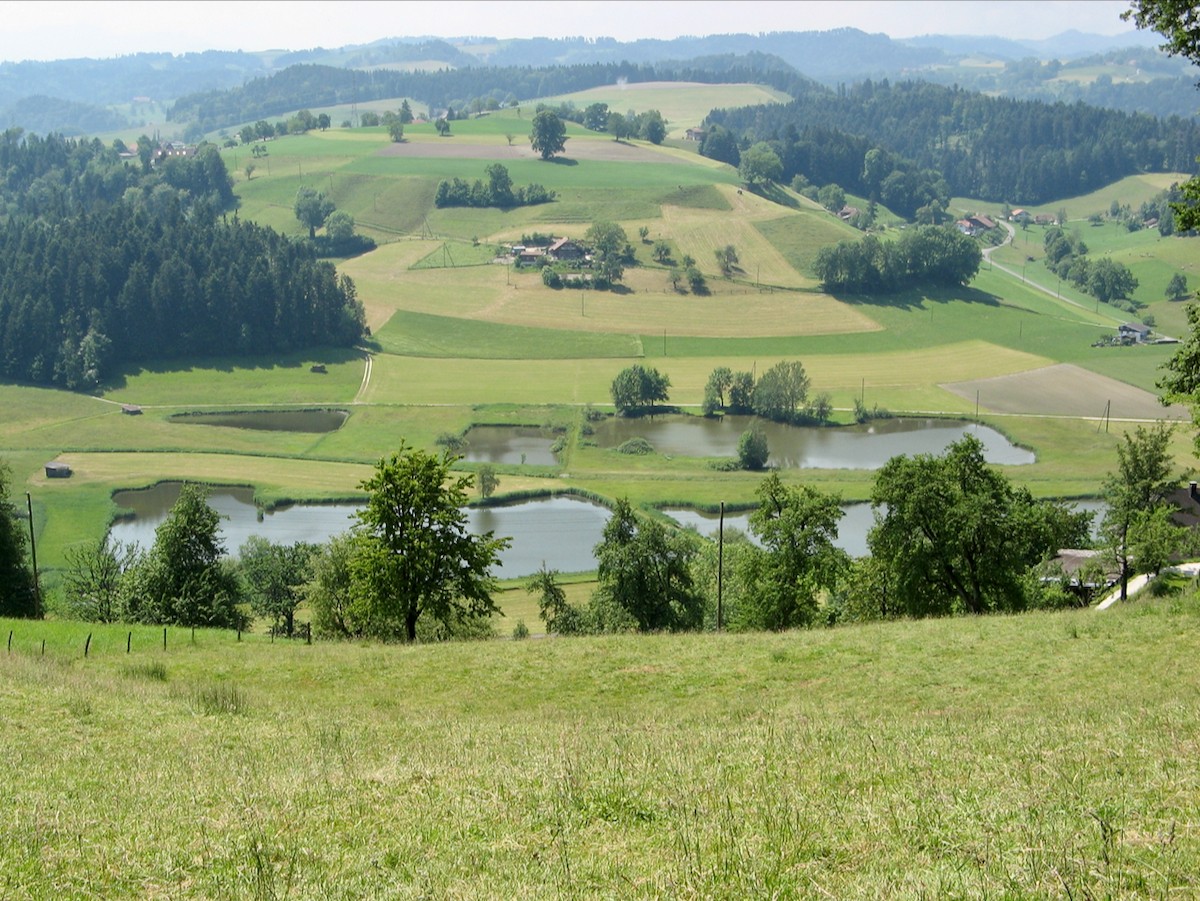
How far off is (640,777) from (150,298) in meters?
134

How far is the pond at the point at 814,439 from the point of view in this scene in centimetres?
9294

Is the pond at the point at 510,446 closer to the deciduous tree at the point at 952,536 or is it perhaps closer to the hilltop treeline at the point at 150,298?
the hilltop treeline at the point at 150,298

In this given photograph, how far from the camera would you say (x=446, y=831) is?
12336 millimetres

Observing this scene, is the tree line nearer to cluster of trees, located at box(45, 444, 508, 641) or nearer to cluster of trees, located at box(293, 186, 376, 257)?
cluster of trees, located at box(45, 444, 508, 641)

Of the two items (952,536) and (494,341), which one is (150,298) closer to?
(494,341)

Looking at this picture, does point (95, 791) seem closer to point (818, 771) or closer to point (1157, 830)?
point (818, 771)

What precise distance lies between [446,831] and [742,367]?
110209 millimetres

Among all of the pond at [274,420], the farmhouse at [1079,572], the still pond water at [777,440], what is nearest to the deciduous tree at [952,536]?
the farmhouse at [1079,572]

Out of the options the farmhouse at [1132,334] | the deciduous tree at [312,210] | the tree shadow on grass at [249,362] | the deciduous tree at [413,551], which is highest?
the deciduous tree at [312,210]

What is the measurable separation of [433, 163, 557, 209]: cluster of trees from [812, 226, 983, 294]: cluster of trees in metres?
53.5

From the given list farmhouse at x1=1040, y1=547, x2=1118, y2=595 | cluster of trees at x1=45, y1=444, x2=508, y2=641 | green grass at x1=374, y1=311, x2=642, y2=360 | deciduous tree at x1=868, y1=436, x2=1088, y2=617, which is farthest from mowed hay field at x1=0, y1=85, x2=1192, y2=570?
deciduous tree at x1=868, y1=436, x2=1088, y2=617

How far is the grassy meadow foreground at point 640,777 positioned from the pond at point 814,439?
67926 mm

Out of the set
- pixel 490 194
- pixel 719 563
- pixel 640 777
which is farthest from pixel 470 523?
pixel 490 194

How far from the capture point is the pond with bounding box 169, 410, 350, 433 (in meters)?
103
